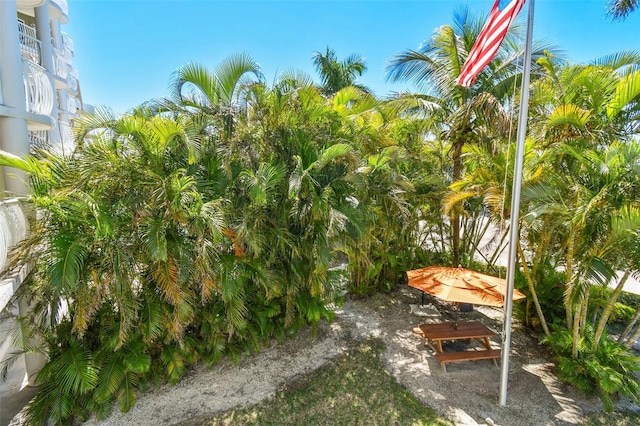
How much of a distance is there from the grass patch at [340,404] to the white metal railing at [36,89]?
682 cm

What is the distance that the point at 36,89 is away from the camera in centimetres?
621

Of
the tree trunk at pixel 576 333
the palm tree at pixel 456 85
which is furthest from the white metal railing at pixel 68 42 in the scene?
the tree trunk at pixel 576 333

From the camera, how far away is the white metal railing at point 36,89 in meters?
5.90

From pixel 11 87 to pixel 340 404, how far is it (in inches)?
319

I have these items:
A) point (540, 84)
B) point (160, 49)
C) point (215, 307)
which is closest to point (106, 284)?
point (215, 307)

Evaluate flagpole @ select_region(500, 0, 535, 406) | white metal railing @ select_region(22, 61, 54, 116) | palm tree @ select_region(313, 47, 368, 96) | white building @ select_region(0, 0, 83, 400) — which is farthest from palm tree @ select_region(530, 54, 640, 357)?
palm tree @ select_region(313, 47, 368, 96)

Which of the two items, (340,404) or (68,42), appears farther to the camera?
(68,42)

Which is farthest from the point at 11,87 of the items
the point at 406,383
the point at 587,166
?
the point at 587,166

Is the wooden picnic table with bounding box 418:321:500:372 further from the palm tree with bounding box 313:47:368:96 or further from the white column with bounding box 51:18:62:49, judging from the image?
the white column with bounding box 51:18:62:49

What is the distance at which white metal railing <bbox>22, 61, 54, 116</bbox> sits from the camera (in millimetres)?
5902

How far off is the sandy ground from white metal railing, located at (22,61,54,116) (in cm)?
611

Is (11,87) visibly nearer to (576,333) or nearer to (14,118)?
(14,118)

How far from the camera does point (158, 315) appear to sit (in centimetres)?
532

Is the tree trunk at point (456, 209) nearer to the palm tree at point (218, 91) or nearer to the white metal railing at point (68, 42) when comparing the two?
the palm tree at point (218, 91)
